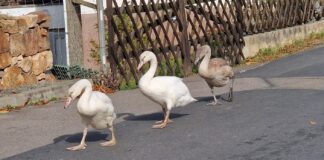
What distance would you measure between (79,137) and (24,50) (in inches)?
148

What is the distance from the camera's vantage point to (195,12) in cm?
1477

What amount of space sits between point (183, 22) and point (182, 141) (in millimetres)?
6589

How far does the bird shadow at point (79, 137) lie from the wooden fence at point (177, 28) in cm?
394

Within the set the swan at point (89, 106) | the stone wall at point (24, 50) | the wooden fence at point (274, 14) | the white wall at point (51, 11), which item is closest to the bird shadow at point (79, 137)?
the swan at point (89, 106)

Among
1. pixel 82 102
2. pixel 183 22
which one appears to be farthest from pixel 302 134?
pixel 183 22

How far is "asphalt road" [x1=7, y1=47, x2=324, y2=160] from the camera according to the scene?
7.27 m

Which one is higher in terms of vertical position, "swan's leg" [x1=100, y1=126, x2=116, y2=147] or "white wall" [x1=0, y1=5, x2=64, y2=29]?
"white wall" [x1=0, y1=5, x2=64, y2=29]

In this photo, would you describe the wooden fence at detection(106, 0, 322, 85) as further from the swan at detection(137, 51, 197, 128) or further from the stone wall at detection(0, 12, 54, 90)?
the swan at detection(137, 51, 197, 128)

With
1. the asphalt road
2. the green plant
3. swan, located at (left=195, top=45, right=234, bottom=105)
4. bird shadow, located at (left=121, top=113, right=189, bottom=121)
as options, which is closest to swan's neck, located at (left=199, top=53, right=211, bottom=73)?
swan, located at (left=195, top=45, right=234, bottom=105)

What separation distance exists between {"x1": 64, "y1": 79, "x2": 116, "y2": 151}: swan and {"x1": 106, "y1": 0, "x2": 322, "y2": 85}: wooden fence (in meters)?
4.77

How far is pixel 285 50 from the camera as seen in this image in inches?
701

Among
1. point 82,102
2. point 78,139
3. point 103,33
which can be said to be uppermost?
point 103,33

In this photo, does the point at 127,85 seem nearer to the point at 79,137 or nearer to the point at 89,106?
the point at 79,137

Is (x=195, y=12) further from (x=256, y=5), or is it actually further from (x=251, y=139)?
(x=251, y=139)
